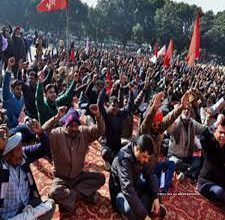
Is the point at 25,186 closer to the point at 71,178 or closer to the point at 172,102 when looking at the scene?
the point at 71,178

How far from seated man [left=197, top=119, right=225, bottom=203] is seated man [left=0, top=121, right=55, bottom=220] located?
2553 millimetres

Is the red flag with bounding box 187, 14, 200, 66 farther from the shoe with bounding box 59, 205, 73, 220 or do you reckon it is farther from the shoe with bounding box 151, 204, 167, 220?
the shoe with bounding box 59, 205, 73, 220

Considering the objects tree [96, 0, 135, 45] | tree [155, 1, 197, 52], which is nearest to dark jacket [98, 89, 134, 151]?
tree [155, 1, 197, 52]

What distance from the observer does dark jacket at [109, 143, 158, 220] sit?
4285 millimetres

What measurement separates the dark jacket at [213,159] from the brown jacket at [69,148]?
5.46 feet

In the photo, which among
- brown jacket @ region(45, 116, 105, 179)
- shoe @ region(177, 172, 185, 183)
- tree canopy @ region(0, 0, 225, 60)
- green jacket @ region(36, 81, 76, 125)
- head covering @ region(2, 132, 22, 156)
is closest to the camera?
head covering @ region(2, 132, 22, 156)

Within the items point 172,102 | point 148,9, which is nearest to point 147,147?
point 172,102

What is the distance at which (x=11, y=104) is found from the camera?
6672 millimetres

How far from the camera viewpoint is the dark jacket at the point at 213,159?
545 cm

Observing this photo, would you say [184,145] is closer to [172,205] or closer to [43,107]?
[172,205]

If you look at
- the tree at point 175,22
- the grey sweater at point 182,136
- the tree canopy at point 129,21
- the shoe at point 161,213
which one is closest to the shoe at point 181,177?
the grey sweater at point 182,136

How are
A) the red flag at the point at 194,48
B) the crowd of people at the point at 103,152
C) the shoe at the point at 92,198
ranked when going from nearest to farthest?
1. the crowd of people at the point at 103,152
2. the shoe at the point at 92,198
3. the red flag at the point at 194,48

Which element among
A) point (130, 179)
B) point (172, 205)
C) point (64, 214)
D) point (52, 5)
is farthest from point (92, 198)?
point (52, 5)

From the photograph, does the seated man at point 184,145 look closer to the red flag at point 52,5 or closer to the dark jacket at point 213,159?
the dark jacket at point 213,159
